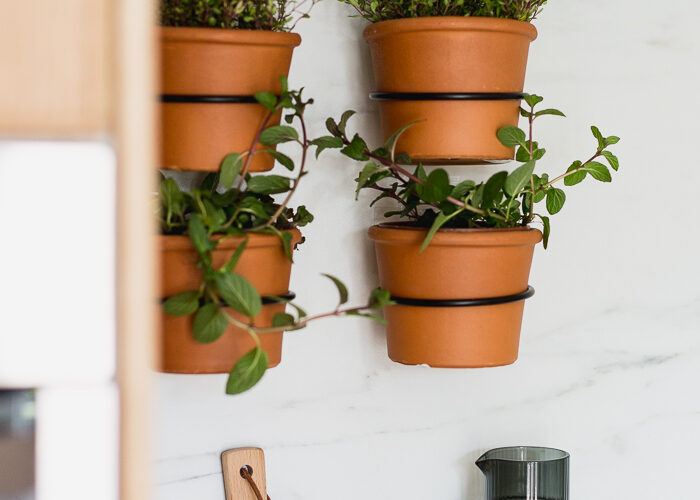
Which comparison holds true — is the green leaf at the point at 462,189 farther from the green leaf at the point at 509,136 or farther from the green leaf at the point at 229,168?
the green leaf at the point at 229,168

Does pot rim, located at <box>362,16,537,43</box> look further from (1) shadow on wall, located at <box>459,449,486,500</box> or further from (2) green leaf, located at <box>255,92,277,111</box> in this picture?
(1) shadow on wall, located at <box>459,449,486,500</box>

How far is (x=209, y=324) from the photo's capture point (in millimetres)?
838

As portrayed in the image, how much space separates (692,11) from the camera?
1262mm

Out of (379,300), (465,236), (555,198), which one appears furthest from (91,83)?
(555,198)

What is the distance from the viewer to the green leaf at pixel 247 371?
82 cm

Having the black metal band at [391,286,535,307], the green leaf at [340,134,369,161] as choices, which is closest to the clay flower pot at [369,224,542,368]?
the black metal band at [391,286,535,307]

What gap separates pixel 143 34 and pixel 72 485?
0.30 metres

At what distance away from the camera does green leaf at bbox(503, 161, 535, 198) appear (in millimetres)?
965

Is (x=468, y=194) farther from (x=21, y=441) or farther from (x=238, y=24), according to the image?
(x=21, y=441)

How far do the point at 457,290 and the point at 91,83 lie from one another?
1.86ft

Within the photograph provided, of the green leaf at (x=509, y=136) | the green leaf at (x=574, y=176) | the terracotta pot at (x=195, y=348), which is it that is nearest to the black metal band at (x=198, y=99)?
the terracotta pot at (x=195, y=348)

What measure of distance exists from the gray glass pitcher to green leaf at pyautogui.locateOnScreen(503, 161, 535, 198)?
15.7 inches

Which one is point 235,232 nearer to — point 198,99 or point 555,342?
point 198,99

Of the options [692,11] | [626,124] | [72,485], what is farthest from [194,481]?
[692,11]
